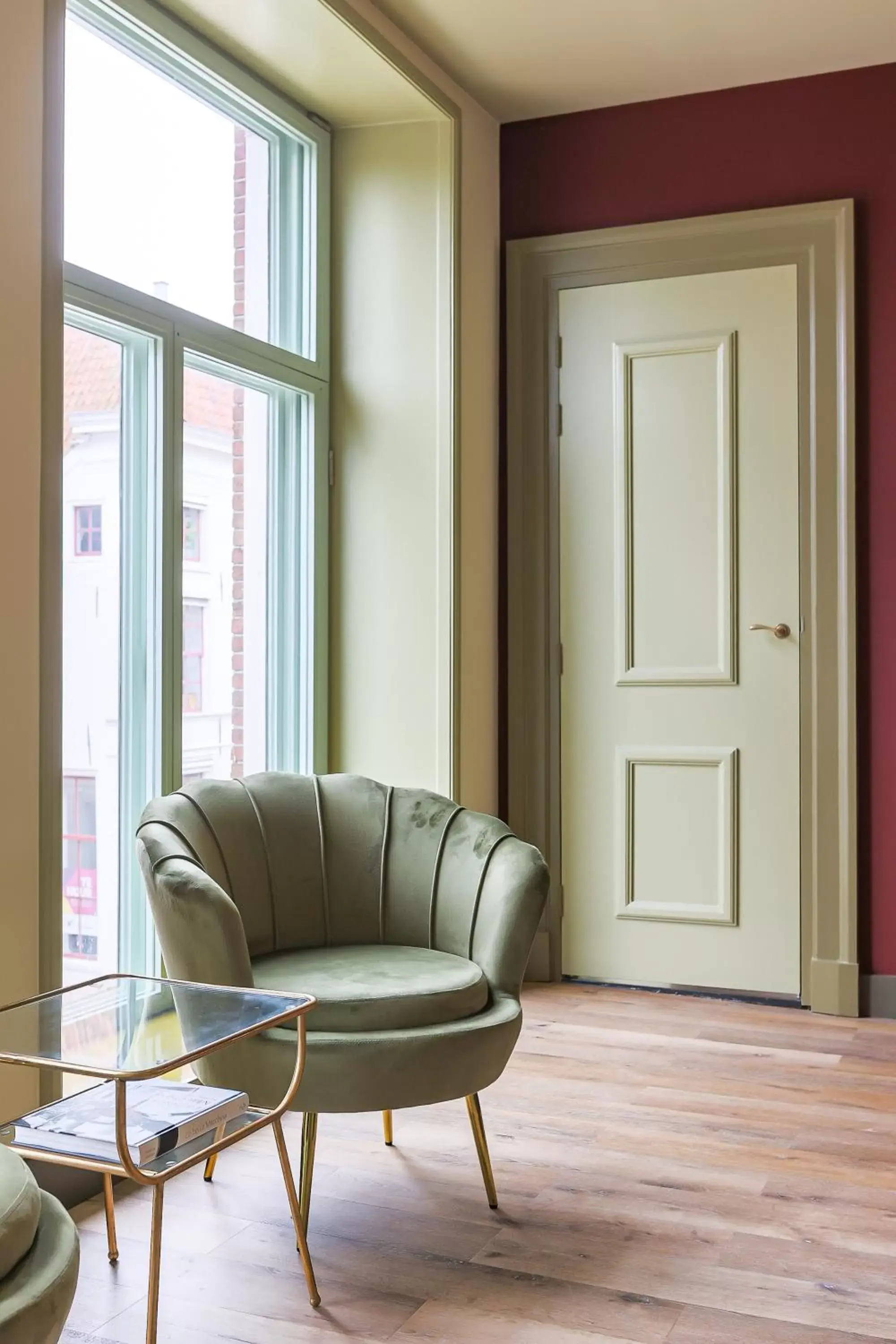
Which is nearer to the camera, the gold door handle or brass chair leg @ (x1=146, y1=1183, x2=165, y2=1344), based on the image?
brass chair leg @ (x1=146, y1=1183, x2=165, y2=1344)

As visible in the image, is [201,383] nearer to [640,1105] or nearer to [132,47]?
[132,47]

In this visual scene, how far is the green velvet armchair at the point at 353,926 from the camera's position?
6.93ft

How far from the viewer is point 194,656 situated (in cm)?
318

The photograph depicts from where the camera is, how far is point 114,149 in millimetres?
2932

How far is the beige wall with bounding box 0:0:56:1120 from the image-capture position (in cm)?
215

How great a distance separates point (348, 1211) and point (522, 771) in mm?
1959

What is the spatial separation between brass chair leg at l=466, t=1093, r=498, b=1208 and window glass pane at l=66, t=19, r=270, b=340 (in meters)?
1.91

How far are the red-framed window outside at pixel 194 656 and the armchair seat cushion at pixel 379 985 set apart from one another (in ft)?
2.74

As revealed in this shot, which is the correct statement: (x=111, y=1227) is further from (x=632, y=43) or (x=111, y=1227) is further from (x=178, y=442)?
(x=632, y=43)

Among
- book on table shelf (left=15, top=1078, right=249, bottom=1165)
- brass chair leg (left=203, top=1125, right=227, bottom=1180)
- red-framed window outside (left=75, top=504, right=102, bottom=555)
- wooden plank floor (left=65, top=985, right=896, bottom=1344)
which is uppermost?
red-framed window outside (left=75, top=504, right=102, bottom=555)

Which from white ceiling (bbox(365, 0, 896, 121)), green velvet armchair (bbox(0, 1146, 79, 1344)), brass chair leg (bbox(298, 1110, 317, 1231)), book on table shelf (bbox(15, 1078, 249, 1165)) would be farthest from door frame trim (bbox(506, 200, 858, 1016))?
green velvet armchair (bbox(0, 1146, 79, 1344))

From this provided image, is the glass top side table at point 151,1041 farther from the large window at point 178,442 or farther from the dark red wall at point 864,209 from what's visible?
the dark red wall at point 864,209

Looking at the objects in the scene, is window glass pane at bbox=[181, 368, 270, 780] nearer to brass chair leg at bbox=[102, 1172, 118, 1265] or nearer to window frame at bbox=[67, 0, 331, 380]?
window frame at bbox=[67, 0, 331, 380]

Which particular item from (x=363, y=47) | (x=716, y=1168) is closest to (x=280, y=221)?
(x=363, y=47)
